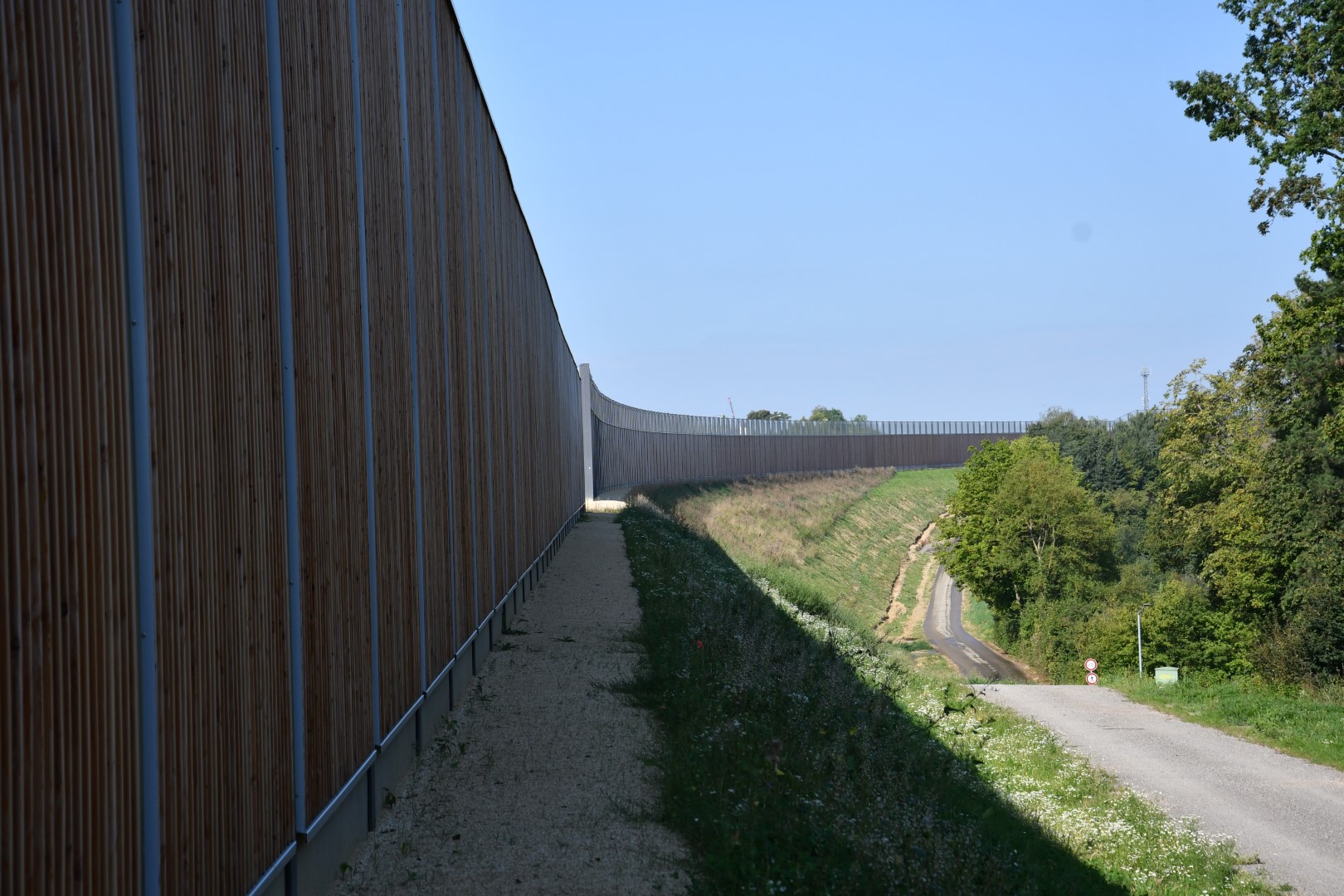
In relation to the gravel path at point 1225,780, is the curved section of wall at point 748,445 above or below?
above

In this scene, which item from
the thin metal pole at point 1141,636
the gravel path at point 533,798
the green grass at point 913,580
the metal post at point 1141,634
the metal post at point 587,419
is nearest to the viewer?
the gravel path at point 533,798

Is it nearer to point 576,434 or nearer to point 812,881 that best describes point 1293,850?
point 812,881

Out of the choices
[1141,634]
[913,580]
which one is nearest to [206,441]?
[1141,634]

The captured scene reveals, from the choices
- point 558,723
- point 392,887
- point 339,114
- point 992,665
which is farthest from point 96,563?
point 992,665

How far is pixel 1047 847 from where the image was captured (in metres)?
10.1

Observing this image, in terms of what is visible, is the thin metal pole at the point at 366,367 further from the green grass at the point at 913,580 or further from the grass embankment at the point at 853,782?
the green grass at the point at 913,580

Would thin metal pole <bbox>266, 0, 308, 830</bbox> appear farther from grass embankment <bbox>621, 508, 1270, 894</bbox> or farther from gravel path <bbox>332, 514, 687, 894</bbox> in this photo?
grass embankment <bbox>621, 508, 1270, 894</bbox>

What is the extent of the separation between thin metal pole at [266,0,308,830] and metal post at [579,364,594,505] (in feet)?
100

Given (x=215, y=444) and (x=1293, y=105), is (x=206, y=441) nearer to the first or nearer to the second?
(x=215, y=444)

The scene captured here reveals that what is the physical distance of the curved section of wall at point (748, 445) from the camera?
1764 inches

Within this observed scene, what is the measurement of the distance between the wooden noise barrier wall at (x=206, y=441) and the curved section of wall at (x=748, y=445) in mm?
31389

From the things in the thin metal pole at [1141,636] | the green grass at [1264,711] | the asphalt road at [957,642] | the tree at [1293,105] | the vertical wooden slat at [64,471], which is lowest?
the asphalt road at [957,642]

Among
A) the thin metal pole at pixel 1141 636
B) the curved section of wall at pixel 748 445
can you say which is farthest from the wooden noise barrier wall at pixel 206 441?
the thin metal pole at pixel 1141 636

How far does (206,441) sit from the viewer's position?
3.77 metres
